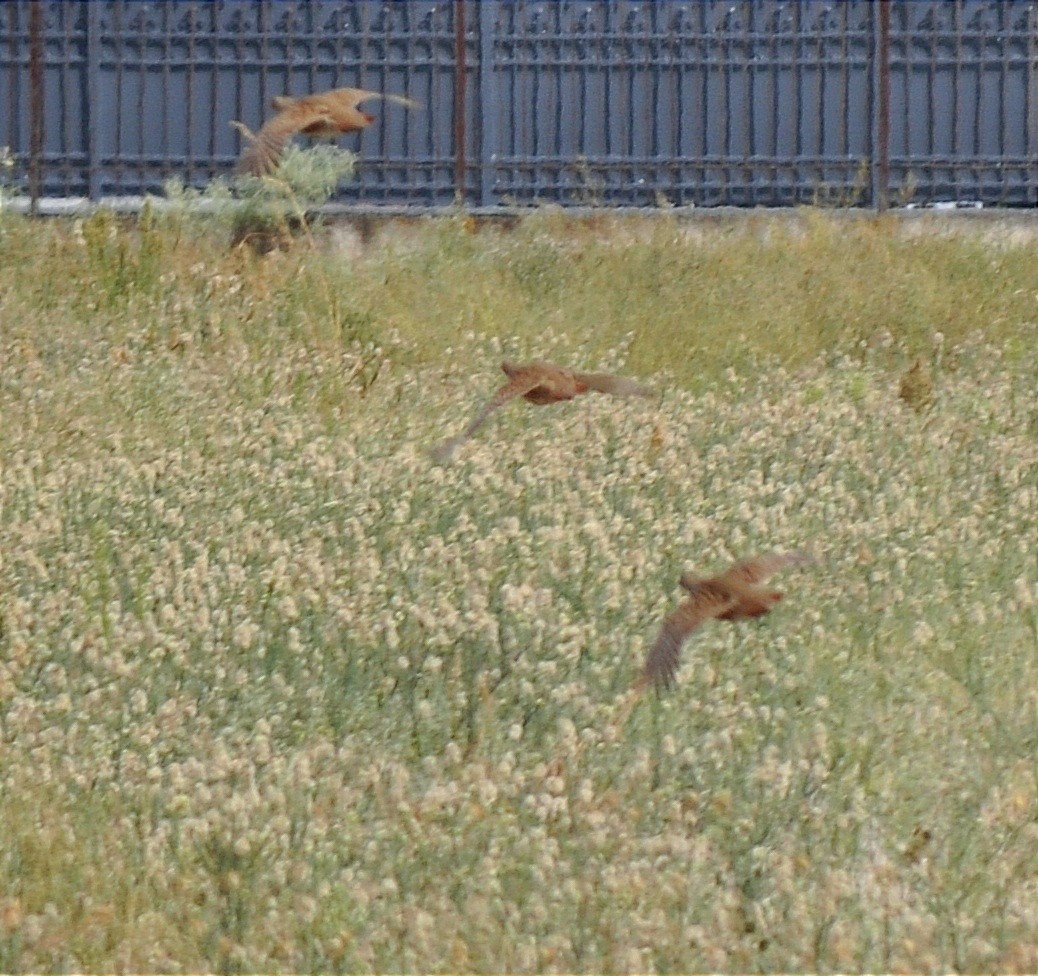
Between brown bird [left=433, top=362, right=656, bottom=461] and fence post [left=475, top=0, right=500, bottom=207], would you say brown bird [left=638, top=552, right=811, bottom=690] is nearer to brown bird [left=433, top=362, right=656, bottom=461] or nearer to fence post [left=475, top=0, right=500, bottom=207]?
brown bird [left=433, top=362, right=656, bottom=461]

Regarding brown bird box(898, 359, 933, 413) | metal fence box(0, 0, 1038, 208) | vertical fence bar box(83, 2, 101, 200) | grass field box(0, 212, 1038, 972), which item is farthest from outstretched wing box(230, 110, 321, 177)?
vertical fence bar box(83, 2, 101, 200)

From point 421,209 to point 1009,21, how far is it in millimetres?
3447

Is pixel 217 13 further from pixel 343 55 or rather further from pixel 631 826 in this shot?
pixel 631 826

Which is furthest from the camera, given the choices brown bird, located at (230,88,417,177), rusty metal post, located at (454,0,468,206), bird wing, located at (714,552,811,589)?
rusty metal post, located at (454,0,468,206)

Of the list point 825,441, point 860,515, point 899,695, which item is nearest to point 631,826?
point 899,695

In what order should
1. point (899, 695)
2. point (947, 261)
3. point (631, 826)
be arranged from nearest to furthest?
point (631, 826), point (899, 695), point (947, 261)

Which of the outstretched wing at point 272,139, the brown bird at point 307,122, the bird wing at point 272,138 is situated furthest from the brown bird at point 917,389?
the bird wing at point 272,138

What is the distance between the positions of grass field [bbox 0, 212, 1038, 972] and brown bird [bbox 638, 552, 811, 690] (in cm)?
7

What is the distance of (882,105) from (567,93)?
1.74 meters

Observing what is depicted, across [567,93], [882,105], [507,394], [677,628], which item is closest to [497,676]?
[677,628]

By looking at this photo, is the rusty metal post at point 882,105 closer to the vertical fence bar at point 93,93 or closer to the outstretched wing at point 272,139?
the vertical fence bar at point 93,93

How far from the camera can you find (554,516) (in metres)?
4.38

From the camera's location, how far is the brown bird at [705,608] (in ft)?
11.4

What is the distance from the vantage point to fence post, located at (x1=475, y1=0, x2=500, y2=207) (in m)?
10.5
